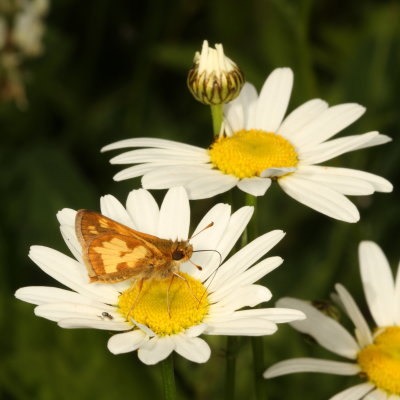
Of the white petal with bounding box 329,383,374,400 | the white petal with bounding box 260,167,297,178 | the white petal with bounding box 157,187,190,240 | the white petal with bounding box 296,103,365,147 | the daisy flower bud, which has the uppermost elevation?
the daisy flower bud

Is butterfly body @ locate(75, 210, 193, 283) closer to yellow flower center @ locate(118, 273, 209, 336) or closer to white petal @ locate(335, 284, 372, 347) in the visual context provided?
yellow flower center @ locate(118, 273, 209, 336)

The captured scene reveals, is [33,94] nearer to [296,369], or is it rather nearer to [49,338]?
[49,338]

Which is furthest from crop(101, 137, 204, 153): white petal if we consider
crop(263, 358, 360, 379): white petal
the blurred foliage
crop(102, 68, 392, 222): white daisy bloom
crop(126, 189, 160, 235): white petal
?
the blurred foliage

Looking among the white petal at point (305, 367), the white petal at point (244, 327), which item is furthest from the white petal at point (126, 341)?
the white petal at point (305, 367)

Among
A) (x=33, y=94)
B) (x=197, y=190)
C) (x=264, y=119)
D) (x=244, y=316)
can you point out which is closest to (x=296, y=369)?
(x=244, y=316)

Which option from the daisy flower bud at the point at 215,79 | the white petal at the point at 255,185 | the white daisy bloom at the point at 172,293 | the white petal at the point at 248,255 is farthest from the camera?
the daisy flower bud at the point at 215,79

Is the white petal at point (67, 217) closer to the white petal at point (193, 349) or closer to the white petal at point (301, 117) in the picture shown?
the white petal at point (193, 349)

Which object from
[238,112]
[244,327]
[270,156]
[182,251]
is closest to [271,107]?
[238,112]
